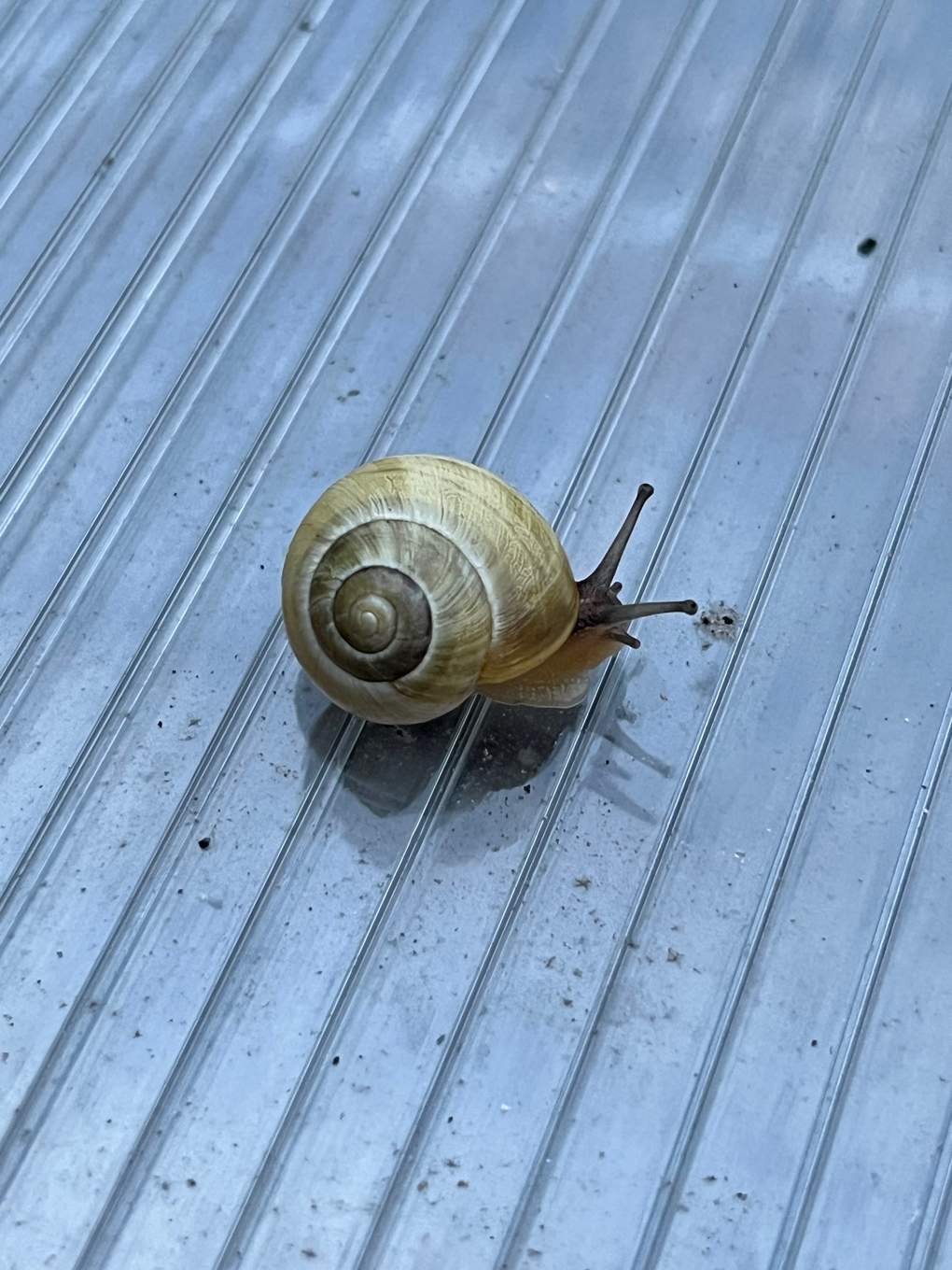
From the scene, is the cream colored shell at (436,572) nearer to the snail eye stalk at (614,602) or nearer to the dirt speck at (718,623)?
the snail eye stalk at (614,602)

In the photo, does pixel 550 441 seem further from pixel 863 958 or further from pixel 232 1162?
pixel 232 1162

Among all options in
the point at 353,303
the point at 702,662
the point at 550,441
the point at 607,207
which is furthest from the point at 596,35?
the point at 702,662

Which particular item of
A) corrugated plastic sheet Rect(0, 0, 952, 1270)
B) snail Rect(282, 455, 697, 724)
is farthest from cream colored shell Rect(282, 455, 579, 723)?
corrugated plastic sheet Rect(0, 0, 952, 1270)

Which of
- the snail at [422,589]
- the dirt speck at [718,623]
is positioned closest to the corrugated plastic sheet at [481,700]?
the dirt speck at [718,623]

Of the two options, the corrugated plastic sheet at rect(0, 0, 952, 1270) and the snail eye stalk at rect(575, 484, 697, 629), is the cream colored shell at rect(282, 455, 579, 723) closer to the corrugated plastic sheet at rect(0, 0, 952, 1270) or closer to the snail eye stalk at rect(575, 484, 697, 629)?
the snail eye stalk at rect(575, 484, 697, 629)

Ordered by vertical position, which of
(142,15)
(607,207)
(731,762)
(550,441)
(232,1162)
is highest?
(142,15)

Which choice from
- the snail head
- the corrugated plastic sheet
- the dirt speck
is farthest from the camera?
the dirt speck
